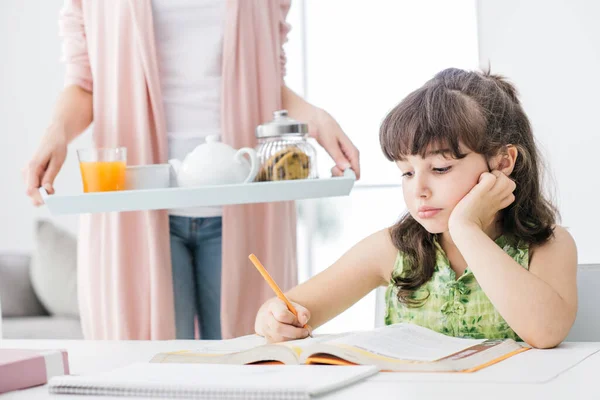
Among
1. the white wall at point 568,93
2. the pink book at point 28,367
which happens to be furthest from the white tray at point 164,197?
the white wall at point 568,93

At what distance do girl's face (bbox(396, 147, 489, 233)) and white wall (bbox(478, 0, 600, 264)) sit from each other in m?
2.39

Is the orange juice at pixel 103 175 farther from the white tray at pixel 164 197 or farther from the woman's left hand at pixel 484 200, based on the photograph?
the woman's left hand at pixel 484 200

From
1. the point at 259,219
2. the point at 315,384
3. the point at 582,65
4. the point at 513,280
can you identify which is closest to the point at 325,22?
the point at 582,65

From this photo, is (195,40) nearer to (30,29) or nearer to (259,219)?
(259,219)

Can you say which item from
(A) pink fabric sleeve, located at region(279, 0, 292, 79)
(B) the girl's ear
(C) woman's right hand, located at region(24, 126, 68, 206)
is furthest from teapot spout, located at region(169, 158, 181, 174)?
(B) the girl's ear

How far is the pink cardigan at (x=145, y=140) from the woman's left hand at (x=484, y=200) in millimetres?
590

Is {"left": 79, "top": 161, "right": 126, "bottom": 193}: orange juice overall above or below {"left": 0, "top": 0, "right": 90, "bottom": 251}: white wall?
below

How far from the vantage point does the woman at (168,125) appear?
5.37ft

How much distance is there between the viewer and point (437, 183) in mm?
1238

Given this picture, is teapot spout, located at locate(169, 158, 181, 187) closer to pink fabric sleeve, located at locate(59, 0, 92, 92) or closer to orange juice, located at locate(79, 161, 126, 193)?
orange juice, located at locate(79, 161, 126, 193)

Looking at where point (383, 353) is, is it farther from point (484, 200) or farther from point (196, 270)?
point (196, 270)

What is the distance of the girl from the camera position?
3.78 ft

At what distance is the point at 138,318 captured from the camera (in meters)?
1.73

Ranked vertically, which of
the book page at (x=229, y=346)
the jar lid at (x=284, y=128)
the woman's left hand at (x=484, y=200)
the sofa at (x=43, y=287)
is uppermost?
the jar lid at (x=284, y=128)
